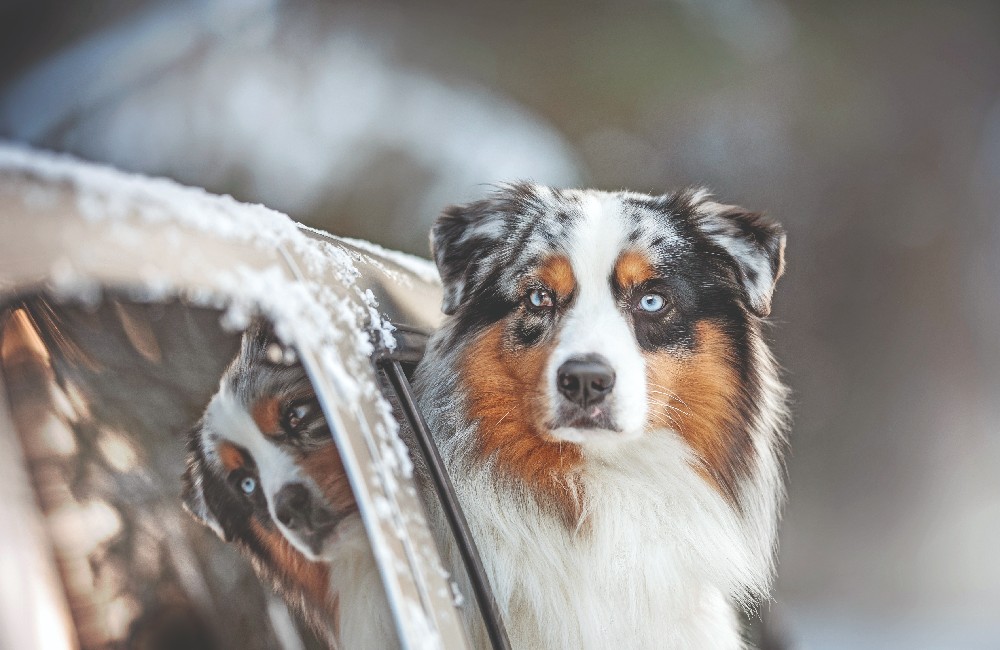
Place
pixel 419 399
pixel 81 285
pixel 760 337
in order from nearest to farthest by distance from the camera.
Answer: pixel 81 285 → pixel 419 399 → pixel 760 337

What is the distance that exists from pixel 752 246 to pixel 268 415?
1.23 meters

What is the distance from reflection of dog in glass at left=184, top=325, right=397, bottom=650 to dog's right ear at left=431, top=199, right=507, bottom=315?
2.10 feet

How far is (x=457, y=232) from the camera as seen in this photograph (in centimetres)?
178

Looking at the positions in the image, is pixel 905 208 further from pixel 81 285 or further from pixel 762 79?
pixel 81 285

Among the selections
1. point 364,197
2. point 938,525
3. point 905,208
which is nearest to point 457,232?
point 364,197

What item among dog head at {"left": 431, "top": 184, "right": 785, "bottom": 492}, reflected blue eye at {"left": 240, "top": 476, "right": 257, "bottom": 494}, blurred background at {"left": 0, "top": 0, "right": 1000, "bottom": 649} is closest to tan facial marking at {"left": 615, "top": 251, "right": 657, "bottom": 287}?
dog head at {"left": 431, "top": 184, "right": 785, "bottom": 492}

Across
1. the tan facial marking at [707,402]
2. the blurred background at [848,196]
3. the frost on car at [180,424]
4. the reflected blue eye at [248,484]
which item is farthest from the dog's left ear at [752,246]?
the reflected blue eye at [248,484]

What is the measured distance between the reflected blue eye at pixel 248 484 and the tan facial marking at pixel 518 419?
63 centimetres

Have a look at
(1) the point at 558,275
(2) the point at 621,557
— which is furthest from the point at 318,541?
(1) the point at 558,275

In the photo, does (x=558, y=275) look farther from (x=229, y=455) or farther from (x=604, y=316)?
(x=229, y=455)

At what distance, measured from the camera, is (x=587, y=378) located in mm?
1496

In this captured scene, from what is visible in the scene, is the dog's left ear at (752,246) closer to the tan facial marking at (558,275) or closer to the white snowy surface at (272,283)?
the tan facial marking at (558,275)

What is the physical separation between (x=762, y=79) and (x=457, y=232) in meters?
1.06

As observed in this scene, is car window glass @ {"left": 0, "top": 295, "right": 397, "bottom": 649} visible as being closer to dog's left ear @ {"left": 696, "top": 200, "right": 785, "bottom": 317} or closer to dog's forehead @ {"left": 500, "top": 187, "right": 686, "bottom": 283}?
dog's forehead @ {"left": 500, "top": 187, "right": 686, "bottom": 283}
